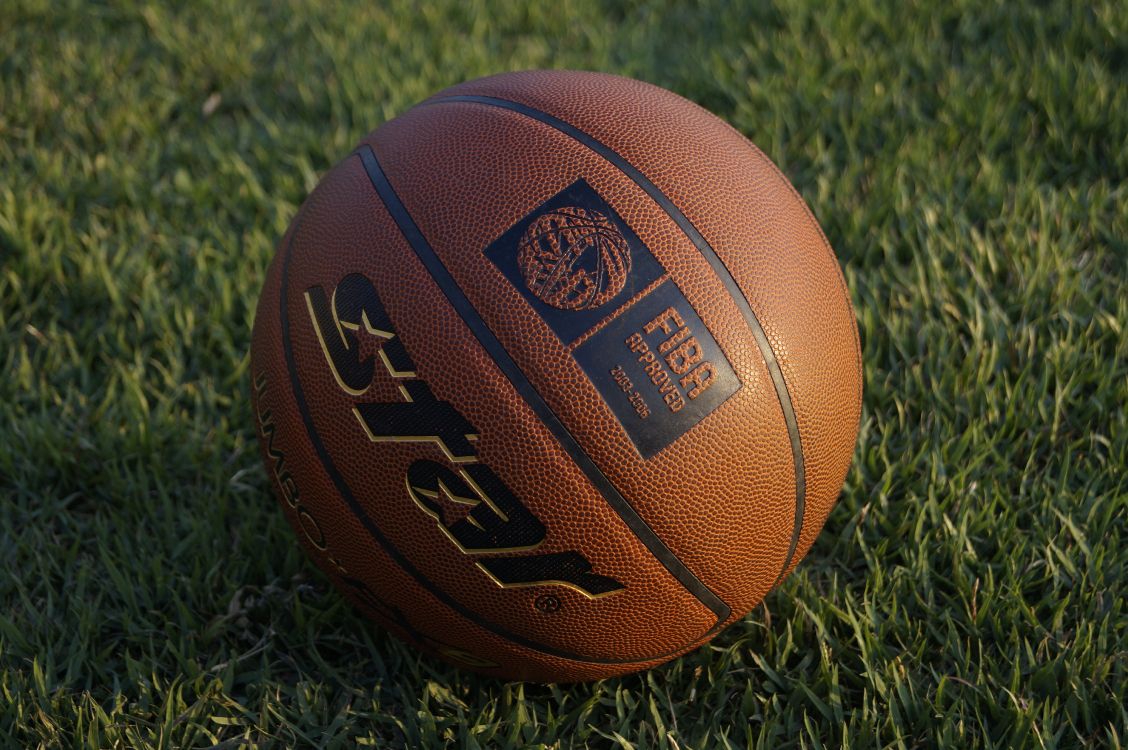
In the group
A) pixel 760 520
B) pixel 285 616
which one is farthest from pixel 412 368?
pixel 285 616

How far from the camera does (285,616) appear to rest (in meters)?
2.72

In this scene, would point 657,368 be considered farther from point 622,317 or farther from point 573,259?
point 573,259

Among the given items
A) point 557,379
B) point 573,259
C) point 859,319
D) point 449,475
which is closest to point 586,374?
point 557,379

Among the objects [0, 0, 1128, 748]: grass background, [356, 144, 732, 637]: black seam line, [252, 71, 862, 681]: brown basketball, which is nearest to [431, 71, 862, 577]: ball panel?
[252, 71, 862, 681]: brown basketball

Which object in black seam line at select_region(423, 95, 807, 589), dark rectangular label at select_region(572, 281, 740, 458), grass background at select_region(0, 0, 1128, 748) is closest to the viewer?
dark rectangular label at select_region(572, 281, 740, 458)

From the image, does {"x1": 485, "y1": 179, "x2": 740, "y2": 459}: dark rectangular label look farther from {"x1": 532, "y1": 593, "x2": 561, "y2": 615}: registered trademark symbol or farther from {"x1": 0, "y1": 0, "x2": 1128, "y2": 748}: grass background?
{"x1": 0, "y1": 0, "x2": 1128, "y2": 748}: grass background

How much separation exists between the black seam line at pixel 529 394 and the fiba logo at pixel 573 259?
0.42ft

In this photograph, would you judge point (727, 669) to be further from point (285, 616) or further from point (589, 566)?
point (285, 616)

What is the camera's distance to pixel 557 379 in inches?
78.4

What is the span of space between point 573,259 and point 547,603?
678 mm

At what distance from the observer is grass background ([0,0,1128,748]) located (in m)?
2.47

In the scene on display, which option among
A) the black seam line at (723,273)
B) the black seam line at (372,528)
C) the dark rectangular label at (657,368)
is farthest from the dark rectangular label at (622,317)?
the black seam line at (372,528)

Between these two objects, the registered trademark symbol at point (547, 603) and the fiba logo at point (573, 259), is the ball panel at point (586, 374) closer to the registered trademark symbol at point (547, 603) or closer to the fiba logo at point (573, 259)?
the fiba logo at point (573, 259)

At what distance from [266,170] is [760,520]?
2.63 m
